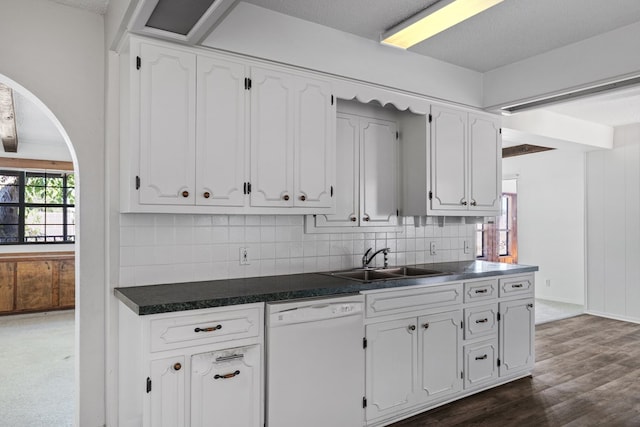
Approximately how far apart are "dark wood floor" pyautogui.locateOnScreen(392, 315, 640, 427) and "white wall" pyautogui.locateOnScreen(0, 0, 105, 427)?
195 centimetres

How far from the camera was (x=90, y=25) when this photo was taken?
8.59ft

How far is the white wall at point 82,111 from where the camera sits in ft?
8.15

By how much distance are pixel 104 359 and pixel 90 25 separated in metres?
2.00

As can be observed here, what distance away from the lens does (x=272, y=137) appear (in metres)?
2.73

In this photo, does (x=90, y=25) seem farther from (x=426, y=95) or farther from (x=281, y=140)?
(x=426, y=95)

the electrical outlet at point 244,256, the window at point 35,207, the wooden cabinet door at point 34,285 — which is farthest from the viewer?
the window at point 35,207

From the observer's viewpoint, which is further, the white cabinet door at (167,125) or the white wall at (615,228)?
the white wall at (615,228)

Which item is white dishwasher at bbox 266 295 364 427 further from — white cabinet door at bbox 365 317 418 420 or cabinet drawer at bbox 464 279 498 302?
cabinet drawer at bbox 464 279 498 302

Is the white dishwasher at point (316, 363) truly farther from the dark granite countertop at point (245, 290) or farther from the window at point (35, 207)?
the window at point (35, 207)

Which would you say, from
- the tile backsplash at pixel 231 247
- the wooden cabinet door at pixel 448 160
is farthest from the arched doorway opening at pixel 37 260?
the wooden cabinet door at pixel 448 160

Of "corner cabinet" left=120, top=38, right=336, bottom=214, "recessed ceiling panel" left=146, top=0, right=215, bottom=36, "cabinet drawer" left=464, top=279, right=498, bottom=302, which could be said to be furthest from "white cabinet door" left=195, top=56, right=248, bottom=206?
"cabinet drawer" left=464, top=279, right=498, bottom=302

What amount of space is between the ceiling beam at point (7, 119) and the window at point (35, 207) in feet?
2.18

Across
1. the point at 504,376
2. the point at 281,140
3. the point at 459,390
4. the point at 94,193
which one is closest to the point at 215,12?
the point at 281,140

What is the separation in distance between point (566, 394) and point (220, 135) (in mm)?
3230
